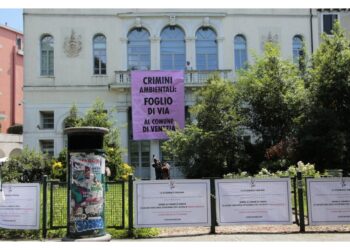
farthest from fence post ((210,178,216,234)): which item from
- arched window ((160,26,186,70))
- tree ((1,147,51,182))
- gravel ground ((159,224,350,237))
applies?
arched window ((160,26,186,70))

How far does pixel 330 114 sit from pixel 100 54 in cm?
2305

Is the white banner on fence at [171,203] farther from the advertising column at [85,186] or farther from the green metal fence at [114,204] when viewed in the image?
the advertising column at [85,186]

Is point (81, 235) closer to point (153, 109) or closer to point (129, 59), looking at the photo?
point (153, 109)

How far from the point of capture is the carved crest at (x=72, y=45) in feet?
140

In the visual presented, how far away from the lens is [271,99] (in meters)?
27.1

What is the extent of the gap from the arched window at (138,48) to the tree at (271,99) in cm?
1570

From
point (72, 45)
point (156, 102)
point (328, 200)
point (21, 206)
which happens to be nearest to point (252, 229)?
point (328, 200)

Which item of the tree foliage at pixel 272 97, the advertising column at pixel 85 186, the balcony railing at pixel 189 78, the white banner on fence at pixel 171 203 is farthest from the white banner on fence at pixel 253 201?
the balcony railing at pixel 189 78

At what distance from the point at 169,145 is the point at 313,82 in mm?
8192

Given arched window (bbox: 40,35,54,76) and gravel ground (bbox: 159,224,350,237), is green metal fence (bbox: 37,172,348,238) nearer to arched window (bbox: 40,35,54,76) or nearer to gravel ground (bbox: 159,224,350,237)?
gravel ground (bbox: 159,224,350,237)

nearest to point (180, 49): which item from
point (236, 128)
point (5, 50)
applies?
point (236, 128)

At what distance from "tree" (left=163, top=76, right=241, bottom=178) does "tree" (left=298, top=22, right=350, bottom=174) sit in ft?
12.7

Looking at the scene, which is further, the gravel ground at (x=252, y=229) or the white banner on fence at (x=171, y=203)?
the gravel ground at (x=252, y=229)

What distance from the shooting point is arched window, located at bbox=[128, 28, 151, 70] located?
43094mm
